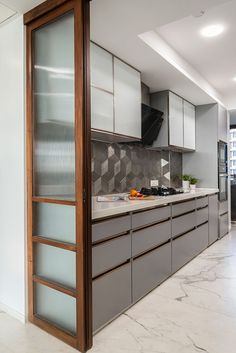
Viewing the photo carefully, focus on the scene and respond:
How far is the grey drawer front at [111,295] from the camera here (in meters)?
1.85

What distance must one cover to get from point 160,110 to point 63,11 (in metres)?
2.23

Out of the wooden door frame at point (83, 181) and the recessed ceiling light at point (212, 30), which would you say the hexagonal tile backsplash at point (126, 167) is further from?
the recessed ceiling light at point (212, 30)

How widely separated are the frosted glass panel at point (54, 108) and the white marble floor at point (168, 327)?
99 centimetres

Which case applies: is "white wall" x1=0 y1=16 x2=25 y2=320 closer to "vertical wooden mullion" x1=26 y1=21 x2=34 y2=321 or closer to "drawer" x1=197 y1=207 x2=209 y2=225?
"vertical wooden mullion" x1=26 y1=21 x2=34 y2=321

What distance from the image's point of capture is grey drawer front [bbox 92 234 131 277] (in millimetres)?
1839

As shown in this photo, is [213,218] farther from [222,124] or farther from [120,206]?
[120,206]

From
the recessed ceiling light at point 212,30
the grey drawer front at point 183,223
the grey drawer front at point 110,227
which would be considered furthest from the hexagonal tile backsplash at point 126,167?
the recessed ceiling light at point 212,30

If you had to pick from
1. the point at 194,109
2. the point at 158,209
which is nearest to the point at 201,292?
the point at 158,209

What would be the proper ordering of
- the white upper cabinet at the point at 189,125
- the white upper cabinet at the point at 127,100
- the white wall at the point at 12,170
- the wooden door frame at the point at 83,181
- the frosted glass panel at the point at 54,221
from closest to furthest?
the wooden door frame at the point at 83,181, the frosted glass panel at the point at 54,221, the white wall at the point at 12,170, the white upper cabinet at the point at 127,100, the white upper cabinet at the point at 189,125

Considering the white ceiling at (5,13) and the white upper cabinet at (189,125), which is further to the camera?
the white upper cabinet at (189,125)

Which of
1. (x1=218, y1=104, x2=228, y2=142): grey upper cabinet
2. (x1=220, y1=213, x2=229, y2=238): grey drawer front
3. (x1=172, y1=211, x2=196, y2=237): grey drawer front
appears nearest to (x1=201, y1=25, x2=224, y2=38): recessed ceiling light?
(x1=172, y1=211, x2=196, y2=237): grey drawer front

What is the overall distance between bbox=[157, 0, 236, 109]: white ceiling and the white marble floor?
2.53 m

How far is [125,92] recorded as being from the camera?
2.84 m

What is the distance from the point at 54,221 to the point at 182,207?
68.9 inches
